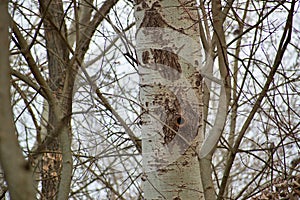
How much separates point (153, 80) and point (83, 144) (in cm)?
146

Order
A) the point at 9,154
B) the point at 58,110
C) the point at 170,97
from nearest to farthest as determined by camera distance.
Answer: the point at 9,154
the point at 170,97
the point at 58,110

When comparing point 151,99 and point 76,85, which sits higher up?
point 76,85

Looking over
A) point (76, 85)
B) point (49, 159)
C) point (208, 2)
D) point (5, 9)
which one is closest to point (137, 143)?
point (76, 85)

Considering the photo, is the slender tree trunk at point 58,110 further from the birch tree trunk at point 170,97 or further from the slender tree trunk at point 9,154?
the slender tree trunk at point 9,154

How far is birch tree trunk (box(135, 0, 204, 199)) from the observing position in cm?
148

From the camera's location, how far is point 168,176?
1.47 meters

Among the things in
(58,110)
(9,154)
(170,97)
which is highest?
(58,110)

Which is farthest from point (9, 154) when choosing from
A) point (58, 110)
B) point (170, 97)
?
point (58, 110)

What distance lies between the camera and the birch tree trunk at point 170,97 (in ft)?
4.86

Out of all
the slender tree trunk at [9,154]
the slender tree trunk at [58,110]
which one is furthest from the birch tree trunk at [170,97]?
the slender tree trunk at [9,154]

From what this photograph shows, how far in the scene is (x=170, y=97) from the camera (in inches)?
59.9

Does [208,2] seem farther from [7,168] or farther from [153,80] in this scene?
[7,168]

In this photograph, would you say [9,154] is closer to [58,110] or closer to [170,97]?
[170,97]

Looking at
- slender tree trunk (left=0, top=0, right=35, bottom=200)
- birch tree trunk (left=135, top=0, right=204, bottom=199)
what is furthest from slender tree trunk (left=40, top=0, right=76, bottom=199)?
slender tree trunk (left=0, top=0, right=35, bottom=200)
